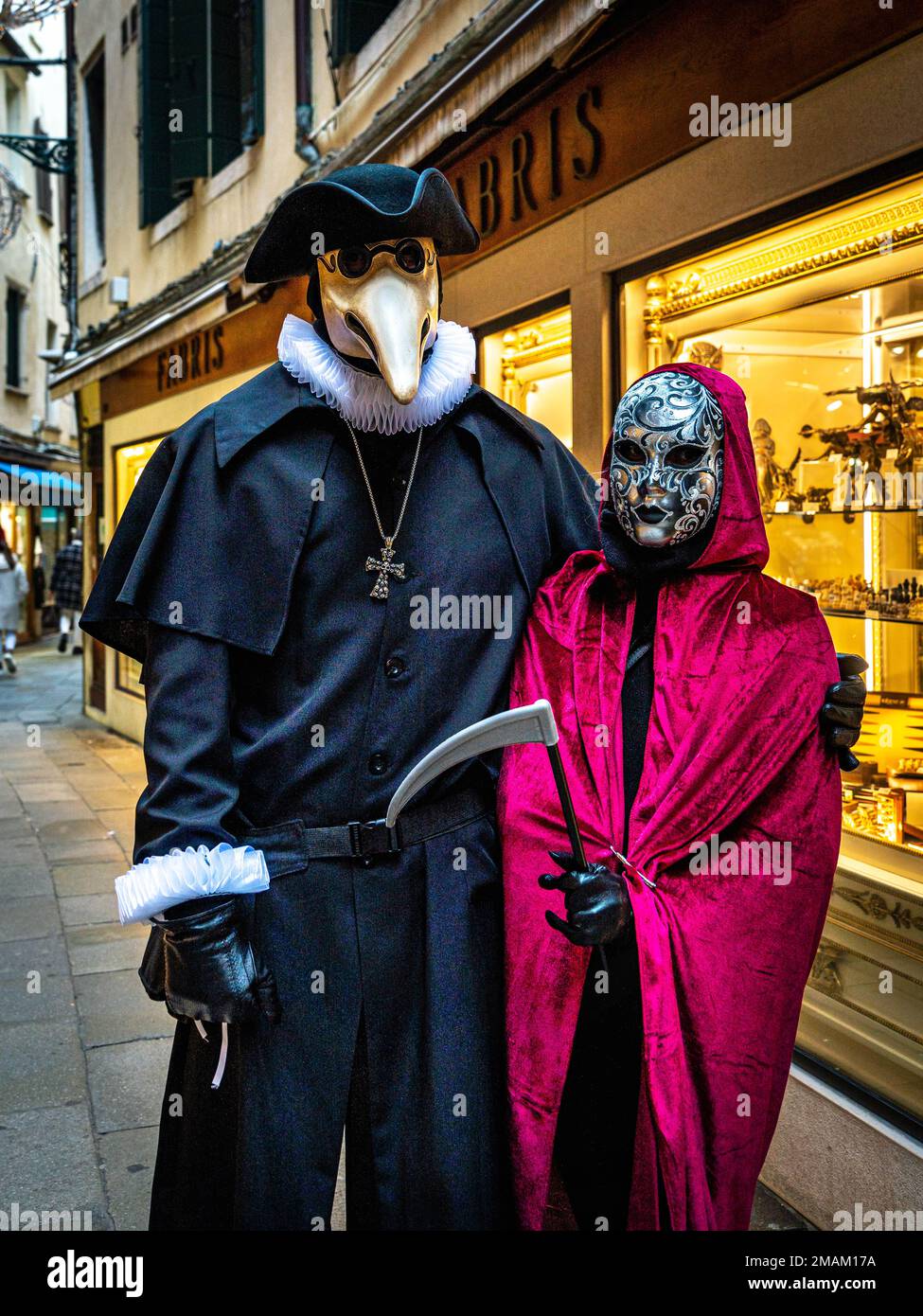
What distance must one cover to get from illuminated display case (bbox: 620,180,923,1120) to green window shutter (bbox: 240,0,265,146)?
5.43 m

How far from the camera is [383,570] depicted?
2260 millimetres

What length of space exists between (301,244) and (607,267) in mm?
2622

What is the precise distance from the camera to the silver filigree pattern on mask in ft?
7.06

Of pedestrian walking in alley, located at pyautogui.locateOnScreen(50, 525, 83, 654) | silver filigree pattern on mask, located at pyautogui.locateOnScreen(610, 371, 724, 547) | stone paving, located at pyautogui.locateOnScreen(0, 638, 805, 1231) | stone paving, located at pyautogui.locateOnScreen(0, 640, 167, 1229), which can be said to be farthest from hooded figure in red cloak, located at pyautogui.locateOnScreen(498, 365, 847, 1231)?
pedestrian walking in alley, located at pyautogui.locateOnScreen(50, 525, 83, 654)

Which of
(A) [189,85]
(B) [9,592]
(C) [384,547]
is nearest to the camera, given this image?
(C) [384,547]

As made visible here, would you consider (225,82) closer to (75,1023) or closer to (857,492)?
(857,492)

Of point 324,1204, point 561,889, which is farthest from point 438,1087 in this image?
point 561,889

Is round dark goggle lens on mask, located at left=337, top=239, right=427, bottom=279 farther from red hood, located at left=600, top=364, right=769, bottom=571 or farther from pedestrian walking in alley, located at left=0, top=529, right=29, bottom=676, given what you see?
pedestrian walking in alley, located at left=0, top=529, right=29, bottom=676

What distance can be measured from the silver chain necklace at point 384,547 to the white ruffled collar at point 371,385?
0.05 metres

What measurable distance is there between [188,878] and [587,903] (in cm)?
64

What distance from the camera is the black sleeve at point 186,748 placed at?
2.13 metres

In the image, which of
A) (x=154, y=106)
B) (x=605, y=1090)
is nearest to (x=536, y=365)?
(x=605, y=1090)

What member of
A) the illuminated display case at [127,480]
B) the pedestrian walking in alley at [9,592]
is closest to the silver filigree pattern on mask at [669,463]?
the illuminated display case at [127,480]

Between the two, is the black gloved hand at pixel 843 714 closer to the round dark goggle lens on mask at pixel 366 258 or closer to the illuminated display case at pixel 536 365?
the round dark goggle lens on mask at pixel 366 258
